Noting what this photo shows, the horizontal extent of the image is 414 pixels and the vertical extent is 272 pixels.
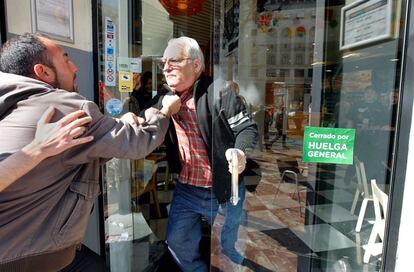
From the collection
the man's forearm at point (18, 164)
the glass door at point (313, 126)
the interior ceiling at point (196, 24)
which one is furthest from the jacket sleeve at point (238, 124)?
the interior ceiling at point (196, 24)

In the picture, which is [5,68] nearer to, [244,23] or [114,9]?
[114,9]

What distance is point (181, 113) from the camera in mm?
1704

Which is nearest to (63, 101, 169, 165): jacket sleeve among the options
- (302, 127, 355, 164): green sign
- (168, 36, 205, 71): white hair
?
(168, 36, 205, 71): white hair

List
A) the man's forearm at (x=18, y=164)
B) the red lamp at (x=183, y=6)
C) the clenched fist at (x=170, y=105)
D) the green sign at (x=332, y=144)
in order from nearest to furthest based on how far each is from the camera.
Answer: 1. the man's forearm at (x=18, y=164)
2. the clenched fist at (x=170, y=105)
3. the green sign at (x=332, y=144)
4. the red lamp at (x=183, y=6)

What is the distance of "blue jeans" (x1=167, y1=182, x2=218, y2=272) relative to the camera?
1.81 meters

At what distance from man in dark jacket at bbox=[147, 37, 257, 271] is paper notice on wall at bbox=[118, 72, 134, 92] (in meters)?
0.21

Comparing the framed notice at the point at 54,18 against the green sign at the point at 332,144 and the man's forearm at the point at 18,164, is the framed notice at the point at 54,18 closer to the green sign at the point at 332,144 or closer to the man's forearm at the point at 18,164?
the man's forearm at the point at 18,164

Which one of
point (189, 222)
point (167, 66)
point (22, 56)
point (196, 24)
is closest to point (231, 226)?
point (189, 222)

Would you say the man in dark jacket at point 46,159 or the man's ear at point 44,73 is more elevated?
the man's ear at point 44,73

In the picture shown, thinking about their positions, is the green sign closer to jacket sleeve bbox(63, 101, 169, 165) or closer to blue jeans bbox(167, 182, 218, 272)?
blue jeans bbox(167, 182, 218, 272)

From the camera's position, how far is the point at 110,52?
1.75 meters

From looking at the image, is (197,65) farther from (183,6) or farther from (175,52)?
(183,6)

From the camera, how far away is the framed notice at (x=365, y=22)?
1485 mm

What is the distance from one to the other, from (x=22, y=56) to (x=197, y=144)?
928 millimetres
